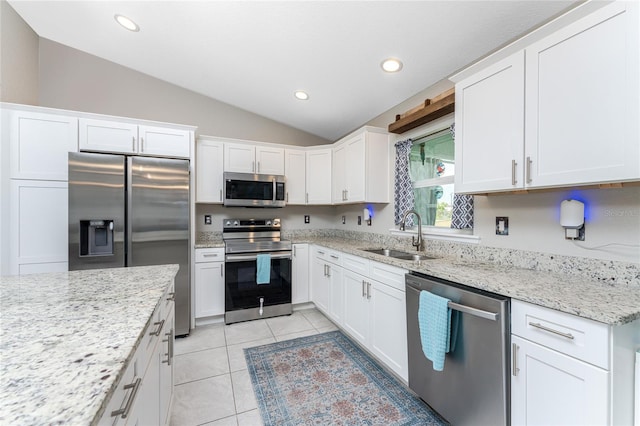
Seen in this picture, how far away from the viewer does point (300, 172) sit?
3631 millimetres

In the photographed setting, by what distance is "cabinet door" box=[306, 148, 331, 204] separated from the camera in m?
3.61

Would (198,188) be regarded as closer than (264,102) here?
Yes

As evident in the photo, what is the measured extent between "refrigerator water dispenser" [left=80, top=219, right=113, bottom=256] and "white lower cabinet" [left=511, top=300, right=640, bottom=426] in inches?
121

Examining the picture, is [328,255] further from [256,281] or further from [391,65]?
[391,65]

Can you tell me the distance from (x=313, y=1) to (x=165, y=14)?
1.25 m

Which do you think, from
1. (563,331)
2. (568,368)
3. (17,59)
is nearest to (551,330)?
(563,331)

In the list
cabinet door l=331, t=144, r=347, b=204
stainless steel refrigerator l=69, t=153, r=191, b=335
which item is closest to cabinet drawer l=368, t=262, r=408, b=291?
cabinet door l=331, t=144, r=347, b=204

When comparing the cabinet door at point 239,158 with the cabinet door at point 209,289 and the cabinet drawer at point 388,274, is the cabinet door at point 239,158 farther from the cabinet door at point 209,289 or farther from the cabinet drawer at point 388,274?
the cabinet drawer at point 388,274

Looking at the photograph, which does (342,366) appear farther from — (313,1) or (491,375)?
(313,1)

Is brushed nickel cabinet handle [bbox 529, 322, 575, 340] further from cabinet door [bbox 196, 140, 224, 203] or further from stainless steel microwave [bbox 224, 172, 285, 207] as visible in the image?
cabinet door [bbox 196, 140, 224, 203]

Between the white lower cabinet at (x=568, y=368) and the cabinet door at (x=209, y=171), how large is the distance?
3.01 m

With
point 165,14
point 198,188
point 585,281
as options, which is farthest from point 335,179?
point 585,281

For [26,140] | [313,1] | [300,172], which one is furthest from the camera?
[300,172]

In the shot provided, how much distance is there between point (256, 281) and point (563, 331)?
2.64 meters
